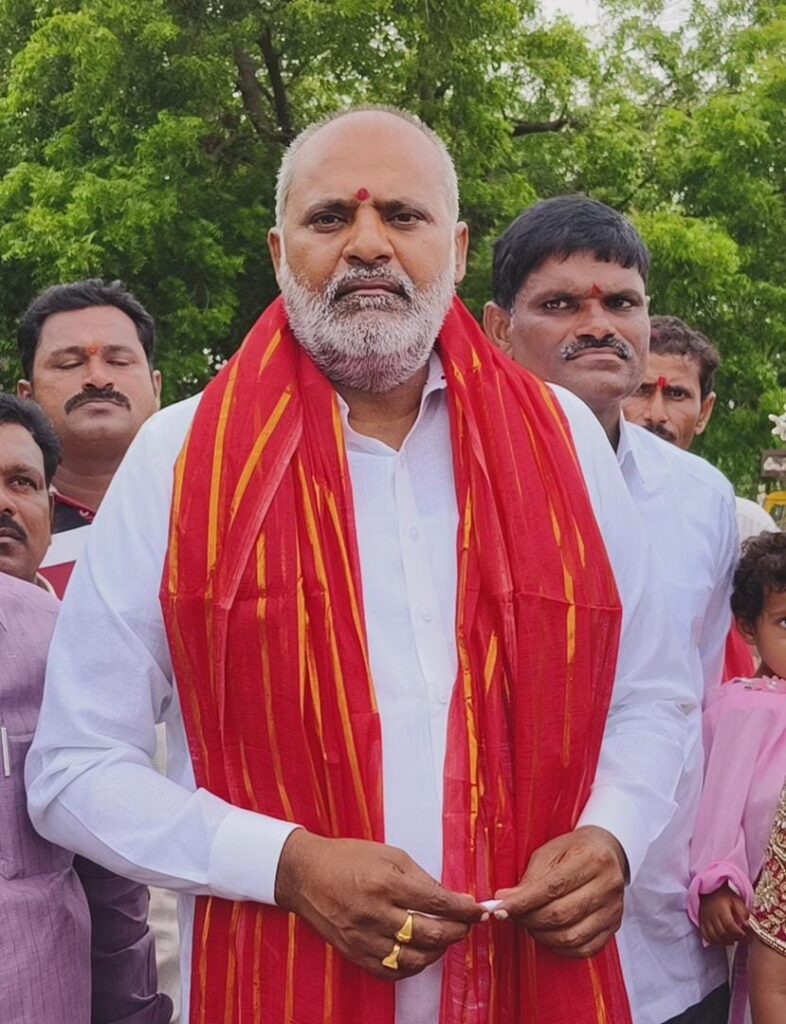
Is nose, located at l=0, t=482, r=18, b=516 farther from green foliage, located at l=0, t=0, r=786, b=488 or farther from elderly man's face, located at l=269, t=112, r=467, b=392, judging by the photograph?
green foliage, located at l=0, t=0, r=786, b=488

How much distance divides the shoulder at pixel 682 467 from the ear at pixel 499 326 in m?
0.34

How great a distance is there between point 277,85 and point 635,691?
1173 centimetres

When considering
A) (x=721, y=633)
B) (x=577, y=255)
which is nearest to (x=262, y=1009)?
(x=721, y=633)

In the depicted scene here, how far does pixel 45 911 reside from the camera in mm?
2090

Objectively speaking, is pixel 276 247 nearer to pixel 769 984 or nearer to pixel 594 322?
pixel 594 322

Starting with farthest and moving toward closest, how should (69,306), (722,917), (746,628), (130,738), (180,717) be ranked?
(69,306)
(746,628)
(722,917)
(180,717)
(130,738)

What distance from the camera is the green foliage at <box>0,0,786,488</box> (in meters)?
11.9

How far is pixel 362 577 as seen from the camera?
2137 mm

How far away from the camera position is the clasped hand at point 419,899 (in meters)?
1.84

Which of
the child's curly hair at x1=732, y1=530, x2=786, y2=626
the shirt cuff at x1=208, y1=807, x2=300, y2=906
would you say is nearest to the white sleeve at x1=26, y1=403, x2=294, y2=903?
the shirt cuff at x1=208, y1=807, x2=300, y2=906

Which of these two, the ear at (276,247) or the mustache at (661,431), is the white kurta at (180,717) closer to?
the ear at (276,247)

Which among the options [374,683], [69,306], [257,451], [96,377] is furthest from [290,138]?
[374,683]

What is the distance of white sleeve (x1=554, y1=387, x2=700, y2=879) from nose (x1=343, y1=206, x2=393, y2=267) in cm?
40

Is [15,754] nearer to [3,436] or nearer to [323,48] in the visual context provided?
[3,436]
